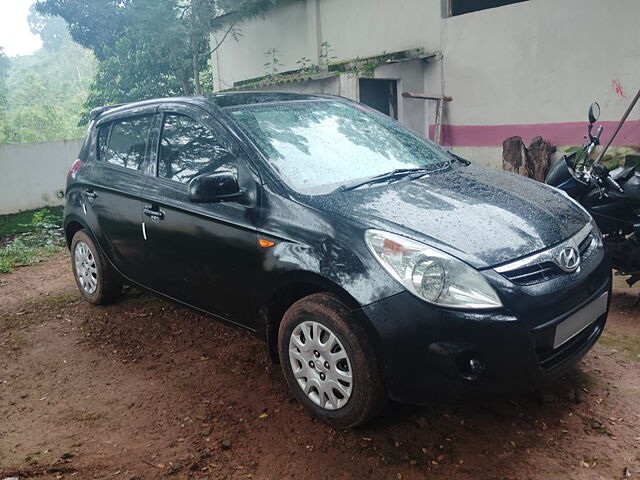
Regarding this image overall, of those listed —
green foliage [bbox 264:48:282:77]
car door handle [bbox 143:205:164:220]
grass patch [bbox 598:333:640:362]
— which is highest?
green foliage [bbox 264:48:282:77]

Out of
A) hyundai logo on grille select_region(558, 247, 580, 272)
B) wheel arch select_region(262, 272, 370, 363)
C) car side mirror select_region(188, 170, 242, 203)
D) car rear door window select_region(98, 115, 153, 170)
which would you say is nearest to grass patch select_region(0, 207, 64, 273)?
car rear door window select_region(98, 115, 153, 170)

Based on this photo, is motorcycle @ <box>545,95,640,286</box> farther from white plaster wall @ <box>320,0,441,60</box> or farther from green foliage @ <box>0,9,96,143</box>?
green foliage @ <box>0,9,96,143</box>

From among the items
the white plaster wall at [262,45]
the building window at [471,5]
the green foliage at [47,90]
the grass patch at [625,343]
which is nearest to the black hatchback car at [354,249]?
the grass patch at [625,343]

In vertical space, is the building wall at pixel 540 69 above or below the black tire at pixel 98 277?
above

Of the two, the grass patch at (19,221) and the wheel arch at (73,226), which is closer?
the wheel arch at (73,226)

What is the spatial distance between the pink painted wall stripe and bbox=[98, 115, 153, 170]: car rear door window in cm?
681

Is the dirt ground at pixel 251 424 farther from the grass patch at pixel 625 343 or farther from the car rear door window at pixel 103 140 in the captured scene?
the car rear door window at pixel 103 140

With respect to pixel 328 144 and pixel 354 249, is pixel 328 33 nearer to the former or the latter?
pixel 328 144

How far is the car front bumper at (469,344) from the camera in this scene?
2.38 metres

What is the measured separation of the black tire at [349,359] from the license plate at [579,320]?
0.85 metres

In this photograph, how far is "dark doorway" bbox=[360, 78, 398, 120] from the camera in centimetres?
1008

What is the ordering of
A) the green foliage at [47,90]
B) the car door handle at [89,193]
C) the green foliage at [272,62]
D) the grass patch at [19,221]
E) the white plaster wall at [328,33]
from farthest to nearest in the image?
1. the green foliage at [47,90]
2. the green foliage at [272,62]
3. the white plaster wall at [328,33]
4. the grass patch at [19,221]
5. the car door handle at [89,193]

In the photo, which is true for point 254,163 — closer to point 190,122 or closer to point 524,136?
point 190,122

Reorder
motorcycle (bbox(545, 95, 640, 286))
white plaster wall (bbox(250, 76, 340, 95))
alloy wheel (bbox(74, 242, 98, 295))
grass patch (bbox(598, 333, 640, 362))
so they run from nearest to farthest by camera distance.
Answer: grass patch (bbox(598, 333, 640, 362)), motorcycle (bbox(545, 95, 640, 286)), alloy wheel (bbox(74, 242, 98, 295)), white plaster wall (bbox(250, 76, 340, 95))
